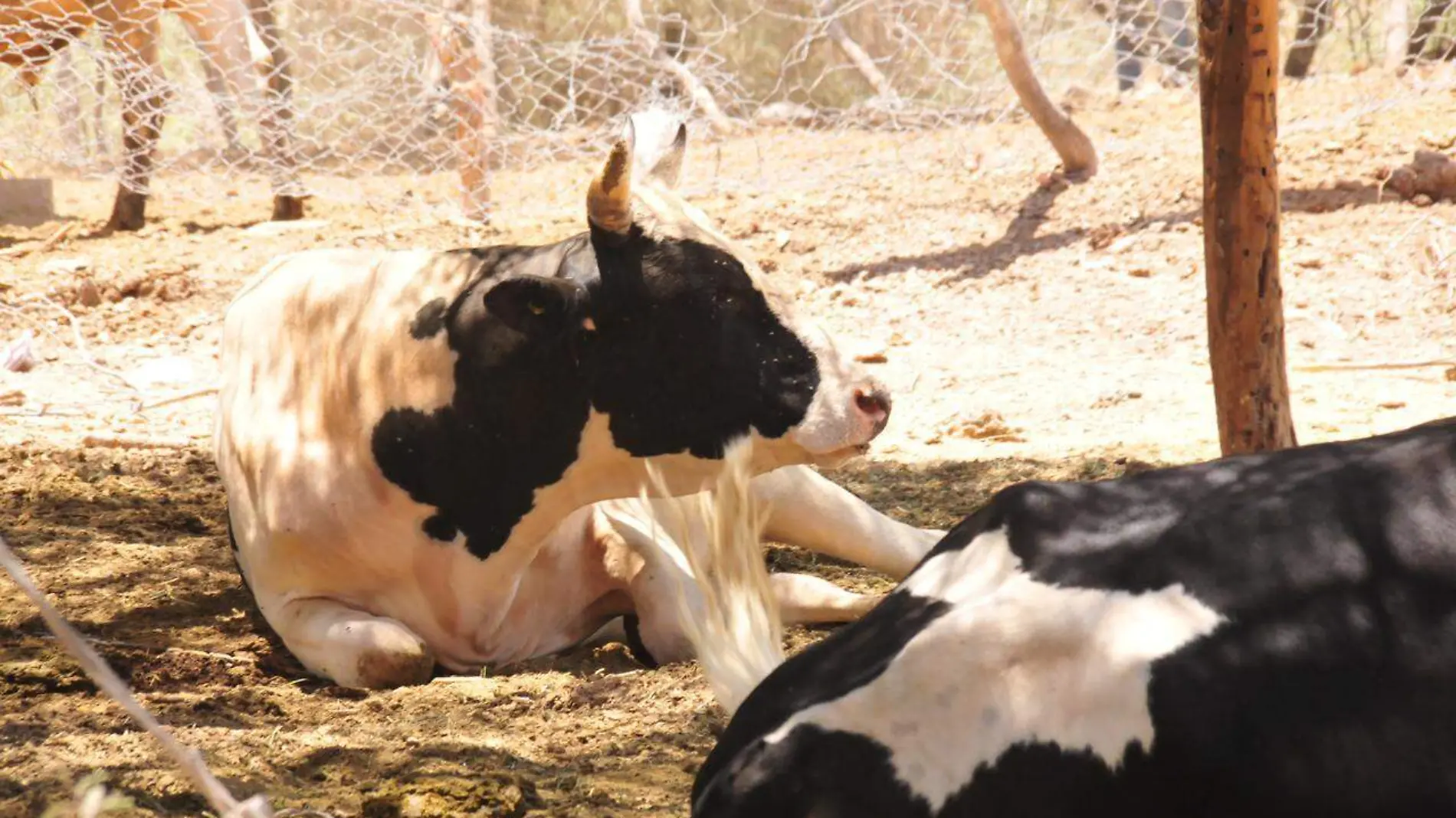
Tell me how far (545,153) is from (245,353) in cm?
476

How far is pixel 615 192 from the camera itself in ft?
10.9

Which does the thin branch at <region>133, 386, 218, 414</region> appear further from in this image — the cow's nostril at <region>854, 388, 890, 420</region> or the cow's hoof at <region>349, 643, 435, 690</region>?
the cow's nostril at <region>854, 388, 890, 420</region>

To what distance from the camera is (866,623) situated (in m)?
2.07

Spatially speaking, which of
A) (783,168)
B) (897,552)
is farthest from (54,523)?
(783,168)

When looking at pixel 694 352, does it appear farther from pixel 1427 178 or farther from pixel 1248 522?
pixel 1427 178

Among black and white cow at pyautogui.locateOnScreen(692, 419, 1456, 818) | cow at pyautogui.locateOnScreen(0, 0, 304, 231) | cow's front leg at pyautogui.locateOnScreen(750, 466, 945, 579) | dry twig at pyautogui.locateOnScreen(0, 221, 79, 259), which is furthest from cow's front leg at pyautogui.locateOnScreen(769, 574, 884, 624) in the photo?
dry twig at pyautogui.locateOnScreen(0, 221, 79, 259)

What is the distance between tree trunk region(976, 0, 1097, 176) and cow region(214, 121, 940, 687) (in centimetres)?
532

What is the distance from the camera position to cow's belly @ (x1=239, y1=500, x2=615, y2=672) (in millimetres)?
3529

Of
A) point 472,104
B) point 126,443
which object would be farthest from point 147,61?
point 126,443

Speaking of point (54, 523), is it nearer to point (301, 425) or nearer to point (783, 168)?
point (301, 425)

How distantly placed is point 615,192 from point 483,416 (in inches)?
21.8

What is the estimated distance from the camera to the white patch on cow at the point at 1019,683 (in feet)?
5.90

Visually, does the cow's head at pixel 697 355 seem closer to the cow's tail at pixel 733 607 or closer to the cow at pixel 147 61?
the cow's tail at pixel 733 607

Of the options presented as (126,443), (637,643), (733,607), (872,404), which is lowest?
(126,443)
